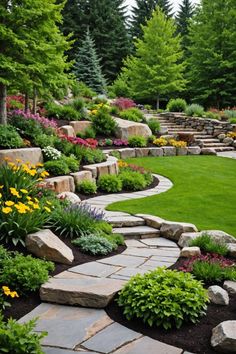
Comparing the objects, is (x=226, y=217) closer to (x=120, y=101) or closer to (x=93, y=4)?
(x=120, y=101)

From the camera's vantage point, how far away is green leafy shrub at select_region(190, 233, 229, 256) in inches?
189

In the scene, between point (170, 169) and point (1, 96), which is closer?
point (1, 96)

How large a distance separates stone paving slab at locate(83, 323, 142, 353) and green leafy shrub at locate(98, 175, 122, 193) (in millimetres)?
5604

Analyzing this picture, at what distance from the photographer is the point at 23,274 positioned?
12.9 feet

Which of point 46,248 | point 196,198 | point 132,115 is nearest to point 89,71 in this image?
point 132,115

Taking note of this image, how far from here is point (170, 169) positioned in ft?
38.0

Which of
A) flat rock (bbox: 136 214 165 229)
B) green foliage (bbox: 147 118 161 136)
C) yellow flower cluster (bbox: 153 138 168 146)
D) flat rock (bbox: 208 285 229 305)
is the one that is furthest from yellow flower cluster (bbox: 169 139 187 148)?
flat rock (bbox: 208 285 229 305)

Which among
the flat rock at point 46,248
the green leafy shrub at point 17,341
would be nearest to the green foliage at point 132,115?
the flat rock at point 46,248

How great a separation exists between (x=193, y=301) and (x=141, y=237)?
2608 millimetres

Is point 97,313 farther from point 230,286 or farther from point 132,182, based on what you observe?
point 132,182

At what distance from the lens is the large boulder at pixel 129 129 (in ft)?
47.4

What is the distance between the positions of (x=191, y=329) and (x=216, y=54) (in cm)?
2311

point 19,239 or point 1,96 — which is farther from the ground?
point 1,96

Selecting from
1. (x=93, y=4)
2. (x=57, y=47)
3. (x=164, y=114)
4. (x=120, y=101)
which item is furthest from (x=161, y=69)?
(x=57, y=47)
